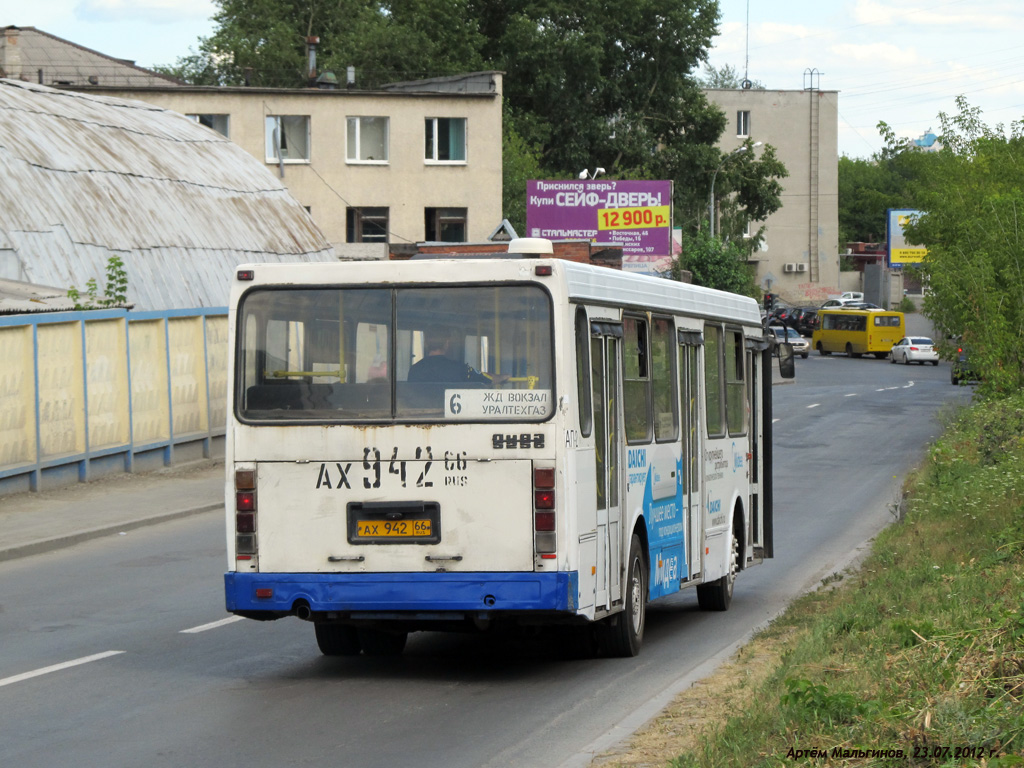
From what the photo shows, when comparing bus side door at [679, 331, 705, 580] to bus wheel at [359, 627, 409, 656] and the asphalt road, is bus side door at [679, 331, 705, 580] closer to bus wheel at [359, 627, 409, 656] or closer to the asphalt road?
the asphalt road

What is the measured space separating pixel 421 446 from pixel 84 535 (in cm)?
956

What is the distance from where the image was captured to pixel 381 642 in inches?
421

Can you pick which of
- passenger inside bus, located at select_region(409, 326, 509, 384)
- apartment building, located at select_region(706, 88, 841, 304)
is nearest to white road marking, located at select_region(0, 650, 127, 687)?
passenger inside bus, located at select_region(409, 326, 509, 384)

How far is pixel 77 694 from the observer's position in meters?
9.01

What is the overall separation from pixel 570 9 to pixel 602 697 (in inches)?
2677

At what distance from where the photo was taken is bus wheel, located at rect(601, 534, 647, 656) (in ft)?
33.7

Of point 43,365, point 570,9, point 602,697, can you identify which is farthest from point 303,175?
point 602,697

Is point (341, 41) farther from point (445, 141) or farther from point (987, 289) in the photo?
point (987, 289)

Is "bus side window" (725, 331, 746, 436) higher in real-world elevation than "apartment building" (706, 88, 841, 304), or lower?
lower

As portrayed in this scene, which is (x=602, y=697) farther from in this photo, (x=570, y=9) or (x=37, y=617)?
(x=570, y=9)

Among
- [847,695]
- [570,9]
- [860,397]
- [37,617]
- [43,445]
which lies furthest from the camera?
[570,9]

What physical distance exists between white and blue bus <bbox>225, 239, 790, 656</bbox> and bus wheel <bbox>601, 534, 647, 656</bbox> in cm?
45

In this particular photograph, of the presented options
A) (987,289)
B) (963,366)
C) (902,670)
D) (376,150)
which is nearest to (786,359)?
(902,670)

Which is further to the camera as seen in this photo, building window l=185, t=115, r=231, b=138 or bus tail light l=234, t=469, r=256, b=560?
building window l=185, t=115, r=231, b=138
